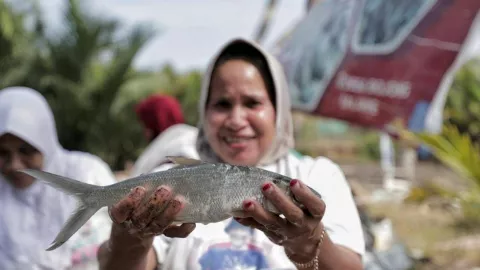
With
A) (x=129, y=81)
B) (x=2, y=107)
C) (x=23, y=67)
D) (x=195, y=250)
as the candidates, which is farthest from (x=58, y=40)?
(x=195, y=250)

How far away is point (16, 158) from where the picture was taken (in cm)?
308

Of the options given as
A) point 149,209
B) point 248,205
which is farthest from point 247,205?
point 149,209

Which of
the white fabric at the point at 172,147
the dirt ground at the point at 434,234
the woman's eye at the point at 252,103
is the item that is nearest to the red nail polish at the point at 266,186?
the woman's eye at the point at 252,103

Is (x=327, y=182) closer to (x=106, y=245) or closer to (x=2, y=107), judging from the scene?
(x=106, y=245)

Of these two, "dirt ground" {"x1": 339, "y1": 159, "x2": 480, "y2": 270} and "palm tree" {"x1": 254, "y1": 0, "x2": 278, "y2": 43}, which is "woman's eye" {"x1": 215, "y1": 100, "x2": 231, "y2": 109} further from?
"palm tree" {"x1": 254, "y1": 0, "x2": 278, "y2": 43}

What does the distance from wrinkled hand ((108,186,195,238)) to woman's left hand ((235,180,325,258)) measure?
19 centimetres

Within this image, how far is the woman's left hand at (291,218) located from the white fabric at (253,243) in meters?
0.31

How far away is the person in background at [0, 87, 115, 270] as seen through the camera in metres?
3.07

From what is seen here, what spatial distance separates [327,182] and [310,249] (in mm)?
407

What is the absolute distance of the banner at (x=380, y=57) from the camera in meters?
6.41

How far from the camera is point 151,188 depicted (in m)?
1.68

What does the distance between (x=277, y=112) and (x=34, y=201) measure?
1567mm

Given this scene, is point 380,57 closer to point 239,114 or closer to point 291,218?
point 239,114

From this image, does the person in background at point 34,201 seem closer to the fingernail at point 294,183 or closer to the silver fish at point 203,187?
the silver fish at point 203,187
